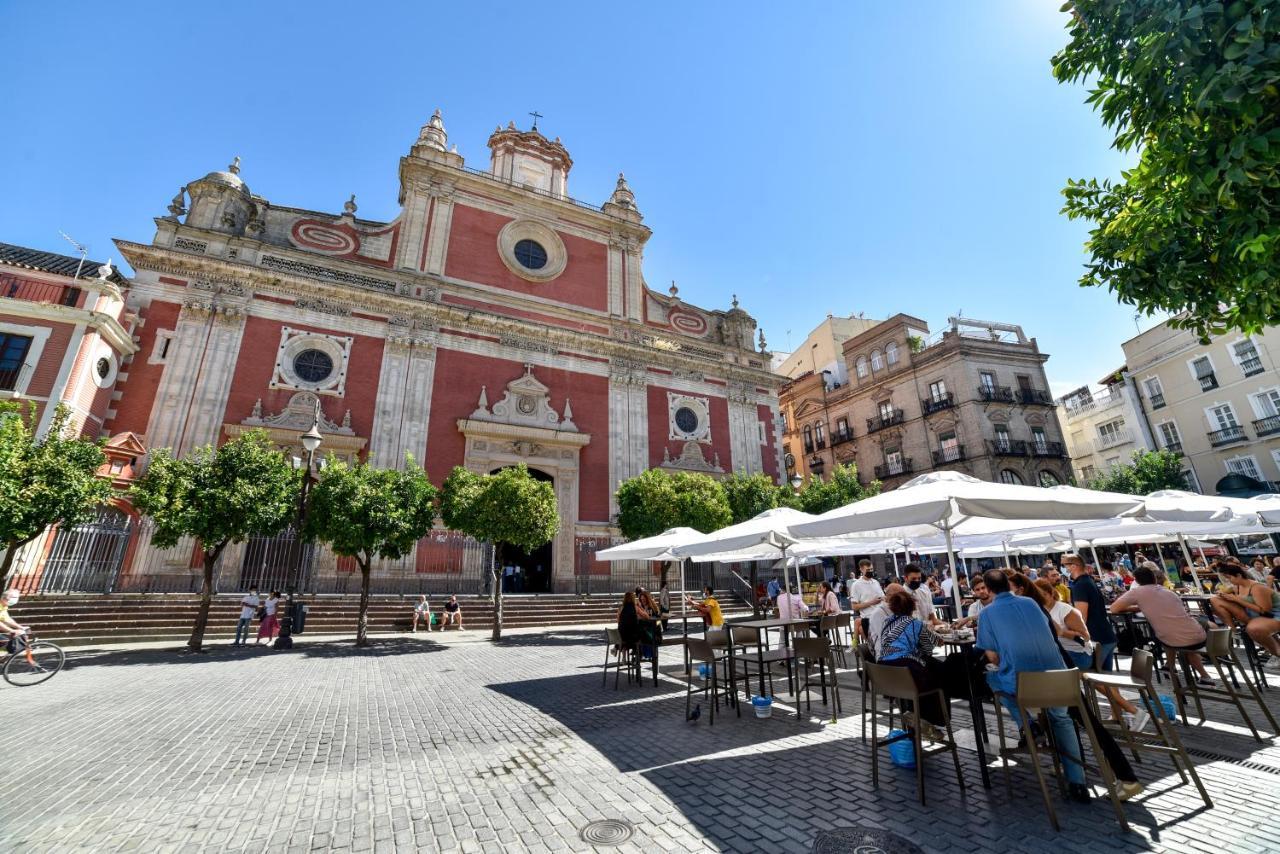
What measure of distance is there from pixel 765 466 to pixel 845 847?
73.7 ft

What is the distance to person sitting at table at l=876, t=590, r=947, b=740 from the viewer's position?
432 cm

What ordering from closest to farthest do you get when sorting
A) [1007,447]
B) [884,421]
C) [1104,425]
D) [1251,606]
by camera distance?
[1251,606], [1007,447], [1104,425], [884,421]

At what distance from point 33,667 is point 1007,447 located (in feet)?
112

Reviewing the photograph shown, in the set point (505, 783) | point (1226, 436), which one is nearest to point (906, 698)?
point (505, 783)

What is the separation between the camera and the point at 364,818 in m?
3.62

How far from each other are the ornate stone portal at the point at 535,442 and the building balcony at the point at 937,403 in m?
19.6

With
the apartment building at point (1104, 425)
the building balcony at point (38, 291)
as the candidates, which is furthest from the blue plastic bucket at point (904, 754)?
the apartment building at point (1104, 425)

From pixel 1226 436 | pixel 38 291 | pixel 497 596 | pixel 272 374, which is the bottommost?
pixel 497 596

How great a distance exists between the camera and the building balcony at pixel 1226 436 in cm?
2223

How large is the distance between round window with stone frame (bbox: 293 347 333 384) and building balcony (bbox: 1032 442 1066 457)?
107 ft

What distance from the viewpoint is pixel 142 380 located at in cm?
1628

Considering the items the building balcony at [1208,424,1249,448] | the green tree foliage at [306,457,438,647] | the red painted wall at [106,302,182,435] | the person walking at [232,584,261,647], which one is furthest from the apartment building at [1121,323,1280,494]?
the red painted wall at [106,302,182,435]

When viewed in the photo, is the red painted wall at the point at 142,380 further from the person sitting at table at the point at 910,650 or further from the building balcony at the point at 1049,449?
the building balcony at the point at 1049,449

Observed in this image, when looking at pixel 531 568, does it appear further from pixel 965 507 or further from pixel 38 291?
pixel 965 507
